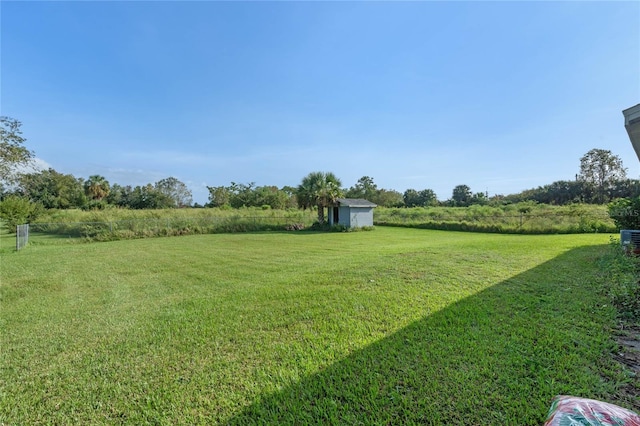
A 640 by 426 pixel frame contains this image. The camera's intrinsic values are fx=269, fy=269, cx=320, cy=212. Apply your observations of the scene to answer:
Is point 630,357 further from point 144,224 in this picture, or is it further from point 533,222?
point 144,224

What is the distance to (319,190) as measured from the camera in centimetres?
2142

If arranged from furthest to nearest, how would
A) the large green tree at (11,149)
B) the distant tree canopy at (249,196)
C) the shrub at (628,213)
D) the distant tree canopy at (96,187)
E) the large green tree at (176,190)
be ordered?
the large green tree at (176,190), the distant tree canopy at (249,196), the distant tree canopy at (96,187), the large green tree at (11,149), the shrub at (628,213)

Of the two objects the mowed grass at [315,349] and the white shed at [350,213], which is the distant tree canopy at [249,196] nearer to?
the white shed at [350,213]

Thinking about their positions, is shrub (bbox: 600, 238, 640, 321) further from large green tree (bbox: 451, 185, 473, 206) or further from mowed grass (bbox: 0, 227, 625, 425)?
large green tree (bbox: 451, 185, 473, 206)

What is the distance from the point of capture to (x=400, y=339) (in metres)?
2.89

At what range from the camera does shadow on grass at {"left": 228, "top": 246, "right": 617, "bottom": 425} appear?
1.88m

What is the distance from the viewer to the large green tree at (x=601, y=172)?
1312 inches

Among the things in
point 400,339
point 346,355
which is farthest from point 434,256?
point 346,355

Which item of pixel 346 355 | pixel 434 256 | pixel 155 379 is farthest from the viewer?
pixel 434 256

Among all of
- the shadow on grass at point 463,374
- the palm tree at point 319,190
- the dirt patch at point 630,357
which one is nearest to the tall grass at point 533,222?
the palm tree at point 319,190

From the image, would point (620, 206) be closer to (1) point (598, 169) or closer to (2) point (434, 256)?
(2) point (434, 256)

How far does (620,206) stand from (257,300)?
10.8 meters

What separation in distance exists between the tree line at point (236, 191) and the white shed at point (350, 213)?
1007 millimetres

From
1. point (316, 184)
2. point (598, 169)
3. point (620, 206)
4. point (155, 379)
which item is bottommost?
point (155, 379)
